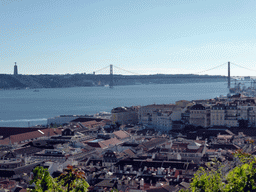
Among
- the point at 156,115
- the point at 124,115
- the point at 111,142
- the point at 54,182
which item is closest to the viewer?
the point at 54,182

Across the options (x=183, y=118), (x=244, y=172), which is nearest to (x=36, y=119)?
(x=183, y=118)

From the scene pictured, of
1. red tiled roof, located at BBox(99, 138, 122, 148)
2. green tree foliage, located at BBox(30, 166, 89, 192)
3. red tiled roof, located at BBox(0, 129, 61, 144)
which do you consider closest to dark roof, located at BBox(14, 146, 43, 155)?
red tiled roof, located at BBox(99, 138, 122, 148)

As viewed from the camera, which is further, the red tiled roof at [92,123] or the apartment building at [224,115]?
the red tiled roof at [92,123]

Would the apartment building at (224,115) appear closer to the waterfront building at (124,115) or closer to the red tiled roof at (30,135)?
the waterfront building at (124,115)

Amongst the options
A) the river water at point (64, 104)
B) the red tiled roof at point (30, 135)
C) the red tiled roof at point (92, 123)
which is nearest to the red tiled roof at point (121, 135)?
the red tiled roof at point (30, 135)

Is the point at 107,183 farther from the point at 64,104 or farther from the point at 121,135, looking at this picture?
the point at 64,104

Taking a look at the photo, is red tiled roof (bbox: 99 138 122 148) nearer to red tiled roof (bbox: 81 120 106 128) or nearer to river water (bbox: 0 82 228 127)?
red tiled roof (bbox: 81 120 106 128)

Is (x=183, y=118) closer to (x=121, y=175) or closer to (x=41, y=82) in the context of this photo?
(x=121, y=175)

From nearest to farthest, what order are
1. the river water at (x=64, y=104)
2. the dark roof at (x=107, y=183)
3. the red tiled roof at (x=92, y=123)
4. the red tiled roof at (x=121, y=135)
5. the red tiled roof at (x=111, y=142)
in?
1. the dark roof at (x=107, y=183)
2. the red tiled roof at (x=111, y=142)
3. the red tiled roof at (x=121, y=135)
4. the red tiled roof at (x=92, y=123)
5. the river water at (x=64, y=104)

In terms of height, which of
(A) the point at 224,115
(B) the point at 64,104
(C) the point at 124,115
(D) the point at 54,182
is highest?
(D) the point at 54,182

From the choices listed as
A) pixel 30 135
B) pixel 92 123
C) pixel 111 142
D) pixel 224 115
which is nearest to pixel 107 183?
pixel 111 142

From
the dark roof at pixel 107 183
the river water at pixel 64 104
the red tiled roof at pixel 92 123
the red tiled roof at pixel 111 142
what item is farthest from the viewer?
the river water at pixel 64 104
